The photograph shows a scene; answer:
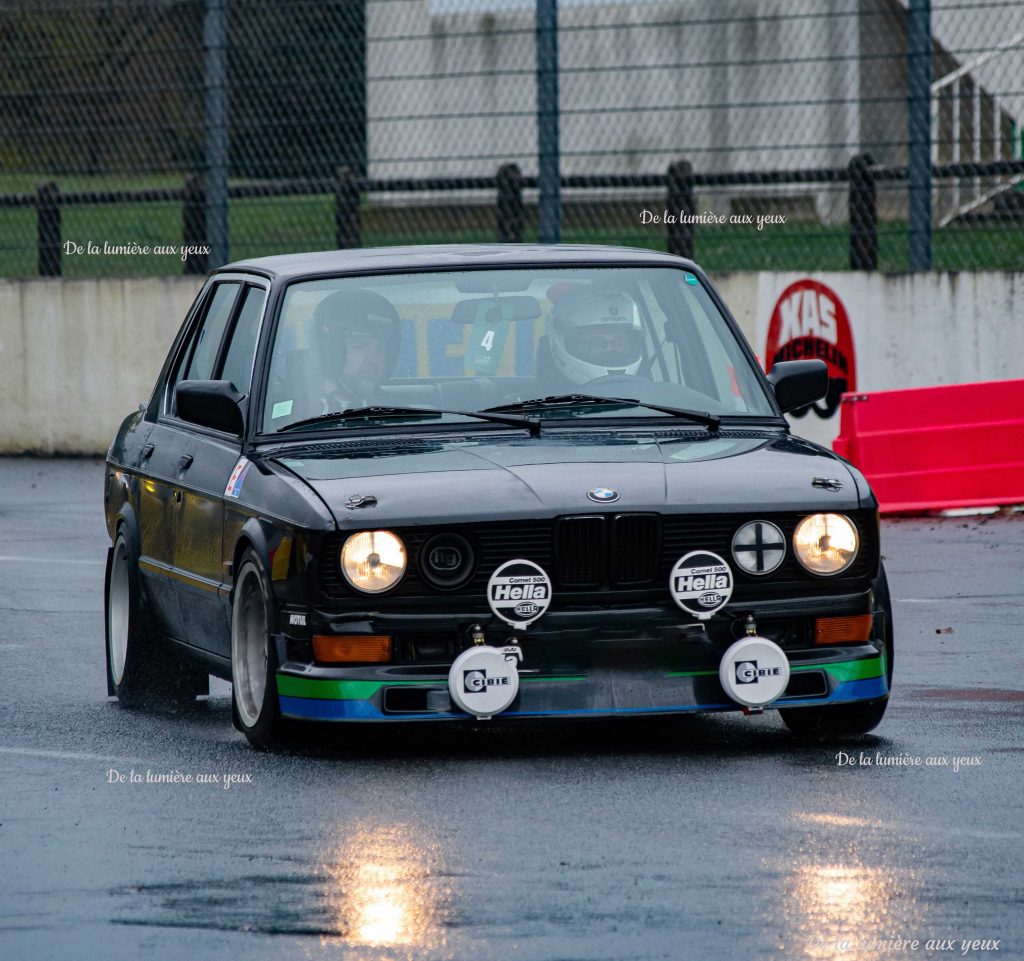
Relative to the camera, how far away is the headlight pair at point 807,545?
23.6ft

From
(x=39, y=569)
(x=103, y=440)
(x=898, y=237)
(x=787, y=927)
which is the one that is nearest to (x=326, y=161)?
(x=103, y=440)

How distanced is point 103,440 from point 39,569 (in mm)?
6198

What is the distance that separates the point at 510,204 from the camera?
18.1 m

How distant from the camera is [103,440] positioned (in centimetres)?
1872

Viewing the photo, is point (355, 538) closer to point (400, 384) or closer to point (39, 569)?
point (400, 384)

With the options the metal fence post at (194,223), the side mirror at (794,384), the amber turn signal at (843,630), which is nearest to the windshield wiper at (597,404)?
the side mirror at (794,384)

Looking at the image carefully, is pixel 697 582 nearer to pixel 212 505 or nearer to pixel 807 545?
pixel 807 545

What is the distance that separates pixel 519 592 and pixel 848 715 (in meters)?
1.18

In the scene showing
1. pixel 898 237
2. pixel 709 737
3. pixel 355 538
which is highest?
pixel 898 237

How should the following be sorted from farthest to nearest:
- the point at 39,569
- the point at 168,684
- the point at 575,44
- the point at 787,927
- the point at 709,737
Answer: the point at 575,44, the point at 39,569, the point at 168,684, the point at 709,737, the point at 787,927

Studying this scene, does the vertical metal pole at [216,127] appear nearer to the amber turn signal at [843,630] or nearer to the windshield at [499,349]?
the windshield at [499,349]

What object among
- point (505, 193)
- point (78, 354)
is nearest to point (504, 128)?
point (505, 193)

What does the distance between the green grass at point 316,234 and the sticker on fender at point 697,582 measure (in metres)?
9.41

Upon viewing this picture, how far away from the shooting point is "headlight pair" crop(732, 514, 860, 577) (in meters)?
7.19
